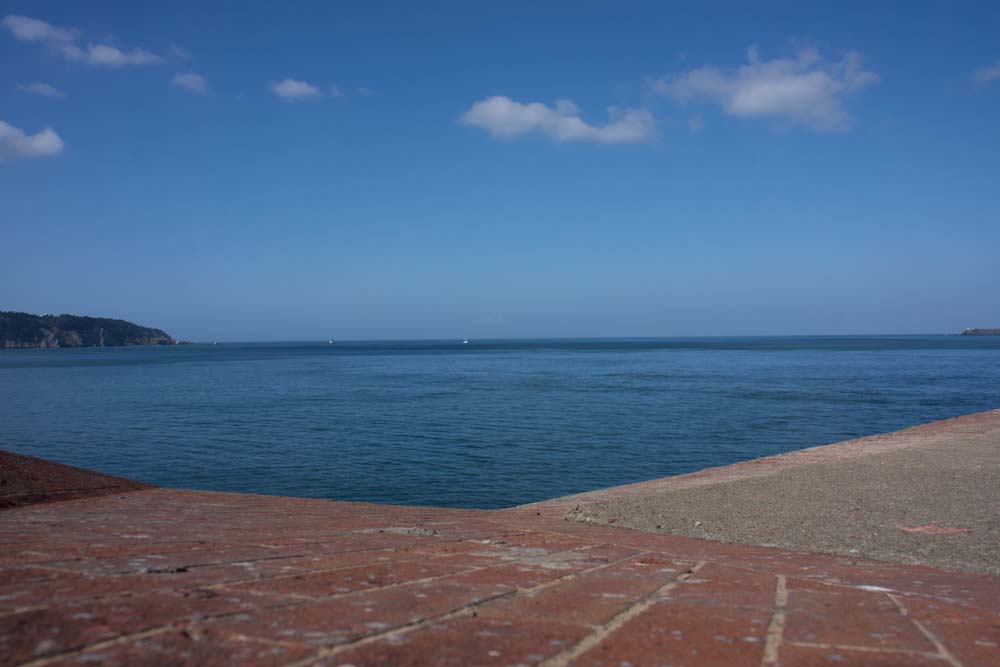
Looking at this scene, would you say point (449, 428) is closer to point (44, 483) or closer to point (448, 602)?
point (44, 483)

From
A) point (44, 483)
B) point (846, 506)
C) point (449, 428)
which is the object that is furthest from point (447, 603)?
point (449, 428)

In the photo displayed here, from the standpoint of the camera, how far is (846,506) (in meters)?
10.4

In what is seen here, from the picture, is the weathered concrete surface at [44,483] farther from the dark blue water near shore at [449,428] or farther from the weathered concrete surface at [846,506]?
the dark blue water near shore at [449,428]

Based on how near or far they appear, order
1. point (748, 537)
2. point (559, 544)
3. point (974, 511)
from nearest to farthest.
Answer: point (559, 544)
point (748, 537)
point (974, 511)

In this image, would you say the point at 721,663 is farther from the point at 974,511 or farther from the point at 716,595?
the point at 974,511

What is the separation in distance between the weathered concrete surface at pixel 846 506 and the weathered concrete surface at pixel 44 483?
638cm

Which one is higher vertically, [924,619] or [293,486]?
[924,619]

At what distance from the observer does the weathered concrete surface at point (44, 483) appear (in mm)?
8680

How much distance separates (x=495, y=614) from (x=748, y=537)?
17.7ft

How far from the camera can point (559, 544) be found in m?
6.74

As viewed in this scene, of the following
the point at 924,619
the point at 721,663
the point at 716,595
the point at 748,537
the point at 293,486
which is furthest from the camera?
the point at 293,486

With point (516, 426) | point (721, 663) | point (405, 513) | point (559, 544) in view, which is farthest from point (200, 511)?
point (516, 426)

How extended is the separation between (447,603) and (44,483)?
7815mm

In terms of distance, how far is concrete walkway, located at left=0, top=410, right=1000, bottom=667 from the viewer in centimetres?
307
